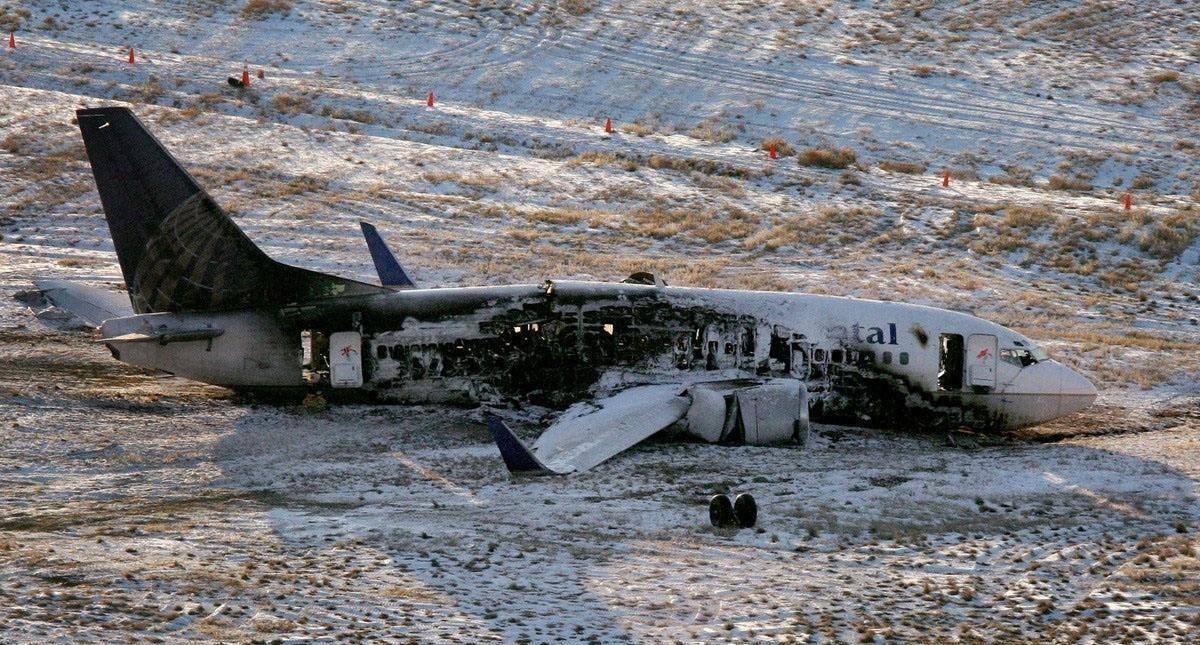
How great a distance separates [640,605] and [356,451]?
29.5ft

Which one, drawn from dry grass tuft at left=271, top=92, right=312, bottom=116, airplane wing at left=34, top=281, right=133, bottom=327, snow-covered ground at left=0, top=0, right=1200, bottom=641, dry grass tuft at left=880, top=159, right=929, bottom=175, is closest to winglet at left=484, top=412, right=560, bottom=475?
snow-covered ground at left=0, top=0, right=1200, bottom=641

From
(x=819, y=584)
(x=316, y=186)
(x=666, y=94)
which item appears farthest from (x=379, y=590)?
(x=666, y=94)

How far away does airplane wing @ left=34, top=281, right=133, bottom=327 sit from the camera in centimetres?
2842

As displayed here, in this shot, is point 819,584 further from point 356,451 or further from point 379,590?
point 356,451

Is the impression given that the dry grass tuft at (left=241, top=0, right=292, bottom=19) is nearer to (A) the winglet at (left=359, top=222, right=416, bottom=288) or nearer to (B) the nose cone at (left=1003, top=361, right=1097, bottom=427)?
(A) the winglet at (left=359, top=222, right=416, bottom=288)

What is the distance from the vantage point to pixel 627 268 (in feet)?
128

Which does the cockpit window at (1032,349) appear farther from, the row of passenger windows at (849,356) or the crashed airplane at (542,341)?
the row of passenger windows at (849,356)

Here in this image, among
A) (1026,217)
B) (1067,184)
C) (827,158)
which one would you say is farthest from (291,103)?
(1067,184)

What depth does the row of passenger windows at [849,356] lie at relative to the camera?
27.4 metres

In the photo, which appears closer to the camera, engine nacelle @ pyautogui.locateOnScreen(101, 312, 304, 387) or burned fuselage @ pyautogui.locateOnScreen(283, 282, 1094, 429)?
engine nacelle @ pyautogui.locateOnScreen(101, 312, 304, 387)

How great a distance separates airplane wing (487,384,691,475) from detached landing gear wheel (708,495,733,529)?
2461 mm

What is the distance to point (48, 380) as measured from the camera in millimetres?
28031

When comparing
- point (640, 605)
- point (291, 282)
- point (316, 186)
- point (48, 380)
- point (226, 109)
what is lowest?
point (640, 605)

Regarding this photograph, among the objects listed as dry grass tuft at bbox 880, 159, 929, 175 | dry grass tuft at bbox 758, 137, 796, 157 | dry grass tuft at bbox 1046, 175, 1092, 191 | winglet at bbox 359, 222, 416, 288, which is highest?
dry grass tuft at bbox 758, 137, 796, 157
